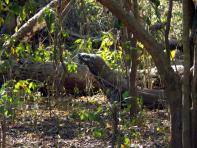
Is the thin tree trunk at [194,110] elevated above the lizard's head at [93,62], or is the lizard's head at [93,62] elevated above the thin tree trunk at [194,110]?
the lizard's head at [93,62]

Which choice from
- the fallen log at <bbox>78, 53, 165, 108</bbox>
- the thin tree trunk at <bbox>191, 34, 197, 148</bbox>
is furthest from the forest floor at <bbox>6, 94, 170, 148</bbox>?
the thin tree trunk at <bbox>191, 34, 197, 148</bbox>

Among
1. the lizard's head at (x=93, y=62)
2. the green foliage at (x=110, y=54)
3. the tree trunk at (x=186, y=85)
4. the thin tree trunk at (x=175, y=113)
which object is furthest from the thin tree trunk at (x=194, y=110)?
the lizard's head at (x=93, y=62)

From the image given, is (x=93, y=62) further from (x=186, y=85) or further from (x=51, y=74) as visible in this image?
(x=186, y=85)

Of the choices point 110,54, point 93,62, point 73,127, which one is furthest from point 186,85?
point 93,62

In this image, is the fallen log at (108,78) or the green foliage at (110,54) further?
the fallen log at (108,78)

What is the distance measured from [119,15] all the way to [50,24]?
2.15 meters

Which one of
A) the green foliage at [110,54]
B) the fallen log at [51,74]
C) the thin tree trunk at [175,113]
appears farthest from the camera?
the fallen log at [51,74]

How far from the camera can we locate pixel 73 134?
6223 mm

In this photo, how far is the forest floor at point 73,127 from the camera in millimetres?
5758

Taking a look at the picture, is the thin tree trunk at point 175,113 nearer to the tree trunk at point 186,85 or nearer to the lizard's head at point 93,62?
the tree trunk at point 186,85

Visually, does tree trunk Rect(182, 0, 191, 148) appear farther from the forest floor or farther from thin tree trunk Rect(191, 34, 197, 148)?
the forest floor

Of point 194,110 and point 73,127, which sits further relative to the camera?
point 73,127

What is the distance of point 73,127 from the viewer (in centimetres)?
657

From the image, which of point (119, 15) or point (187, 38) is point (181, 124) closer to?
point (187, 38)
